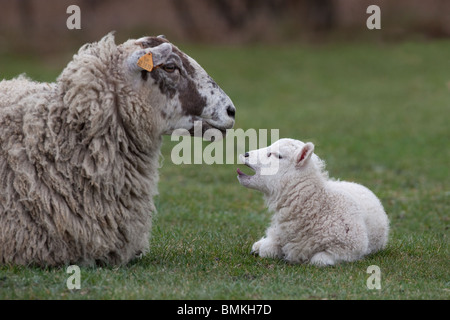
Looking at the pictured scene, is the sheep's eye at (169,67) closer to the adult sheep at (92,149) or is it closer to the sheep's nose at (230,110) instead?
the adult sheep at (92,149)

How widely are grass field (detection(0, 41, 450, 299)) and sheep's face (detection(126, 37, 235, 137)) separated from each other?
1.16m

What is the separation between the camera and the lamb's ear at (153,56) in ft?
17.9

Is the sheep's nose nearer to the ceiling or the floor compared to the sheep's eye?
nearer to the floor

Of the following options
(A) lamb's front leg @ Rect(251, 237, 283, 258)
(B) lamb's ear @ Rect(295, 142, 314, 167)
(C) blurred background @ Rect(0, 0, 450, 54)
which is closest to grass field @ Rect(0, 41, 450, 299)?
(A) lamb's front leg @ Rect(251, 237, 283, 258)

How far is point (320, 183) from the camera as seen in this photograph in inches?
242

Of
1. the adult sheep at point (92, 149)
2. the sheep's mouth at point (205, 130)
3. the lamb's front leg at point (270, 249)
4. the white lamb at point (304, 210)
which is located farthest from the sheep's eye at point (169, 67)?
the lamb's front leg at point (270, 249)

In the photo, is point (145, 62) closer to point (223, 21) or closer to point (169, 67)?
point (169, 67)

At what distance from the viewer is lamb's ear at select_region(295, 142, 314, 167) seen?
232 inches

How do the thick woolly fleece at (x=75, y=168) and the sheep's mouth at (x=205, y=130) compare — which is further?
the sheep's mouth at (x=205, y=130)

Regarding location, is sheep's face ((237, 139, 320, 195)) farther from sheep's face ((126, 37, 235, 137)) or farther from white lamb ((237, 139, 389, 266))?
sheep's face ((126, 37, 235, 137))

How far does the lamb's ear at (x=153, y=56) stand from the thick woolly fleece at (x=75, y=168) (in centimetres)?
14

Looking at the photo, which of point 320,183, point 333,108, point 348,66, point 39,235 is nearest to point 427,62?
point 348,66

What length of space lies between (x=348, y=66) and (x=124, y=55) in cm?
2009

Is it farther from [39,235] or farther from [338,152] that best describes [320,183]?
[338,152]
